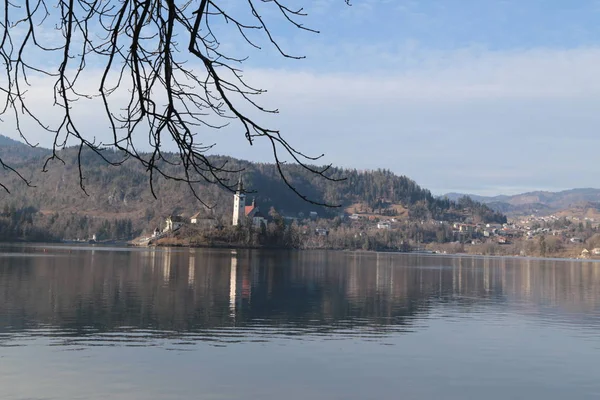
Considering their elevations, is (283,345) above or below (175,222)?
below

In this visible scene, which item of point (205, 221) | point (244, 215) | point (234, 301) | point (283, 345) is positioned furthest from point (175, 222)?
point (283, 345)

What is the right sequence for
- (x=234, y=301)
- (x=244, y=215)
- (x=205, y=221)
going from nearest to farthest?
1. (x=234, y=301)
2. (x=205, y=221)
3. (x=244, y=215)

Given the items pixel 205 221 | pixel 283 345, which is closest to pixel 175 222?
pixel 205 221

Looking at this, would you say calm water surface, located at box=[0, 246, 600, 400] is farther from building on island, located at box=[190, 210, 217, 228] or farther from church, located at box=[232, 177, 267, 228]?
church, located at box=[232, 177, 267, 228]

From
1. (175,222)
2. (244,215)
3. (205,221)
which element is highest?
(244,215)

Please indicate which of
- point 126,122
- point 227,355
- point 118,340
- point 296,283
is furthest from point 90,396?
point 296,283

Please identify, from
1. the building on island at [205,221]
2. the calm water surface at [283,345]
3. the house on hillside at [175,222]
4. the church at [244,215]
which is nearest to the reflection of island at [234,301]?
the calm water surface at [283,345]

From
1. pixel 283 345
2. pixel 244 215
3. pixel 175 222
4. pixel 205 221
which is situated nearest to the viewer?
pixel 283 345

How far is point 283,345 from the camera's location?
20.0 m

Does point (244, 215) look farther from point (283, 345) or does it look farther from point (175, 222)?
point (283, 345)

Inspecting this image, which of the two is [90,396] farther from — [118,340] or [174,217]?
[174,217]

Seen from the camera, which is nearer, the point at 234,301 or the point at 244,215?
the point at 234,301

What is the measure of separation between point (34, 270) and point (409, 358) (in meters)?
37.0

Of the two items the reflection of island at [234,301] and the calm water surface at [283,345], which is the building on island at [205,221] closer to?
the reflection of island at [234,301]
